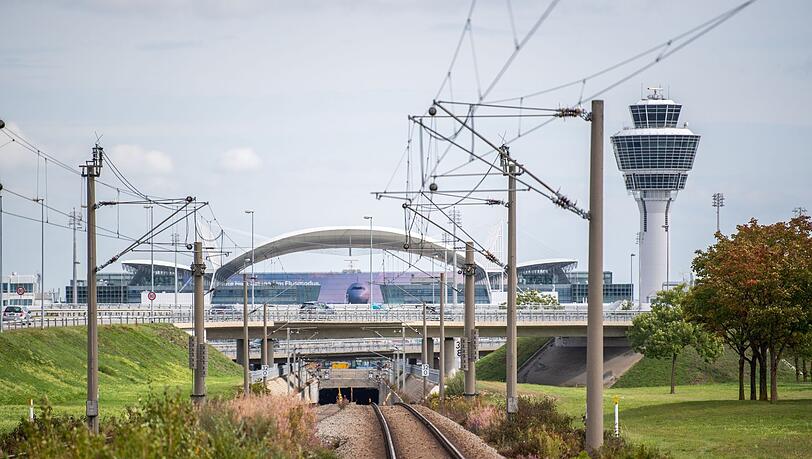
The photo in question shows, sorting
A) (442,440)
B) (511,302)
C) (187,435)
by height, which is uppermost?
(511,302)

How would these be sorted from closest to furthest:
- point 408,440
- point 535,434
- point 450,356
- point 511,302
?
point 535,434 < point 408,440 < point 511,302 < point 450,356

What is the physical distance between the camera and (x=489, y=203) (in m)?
42.6

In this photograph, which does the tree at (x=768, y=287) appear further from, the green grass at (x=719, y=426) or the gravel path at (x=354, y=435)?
the gravel path at (x=354, y=435)

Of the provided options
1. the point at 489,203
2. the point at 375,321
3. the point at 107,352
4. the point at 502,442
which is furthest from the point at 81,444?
the point at 375,321

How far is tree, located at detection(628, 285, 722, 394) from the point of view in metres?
82.6

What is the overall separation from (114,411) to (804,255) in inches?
1204

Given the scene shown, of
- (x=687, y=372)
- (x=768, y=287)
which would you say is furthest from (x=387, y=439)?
(x=687, y=372)

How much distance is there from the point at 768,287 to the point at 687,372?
53.4m

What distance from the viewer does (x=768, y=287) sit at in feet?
169

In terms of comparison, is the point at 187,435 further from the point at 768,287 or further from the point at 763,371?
the point at 763,371

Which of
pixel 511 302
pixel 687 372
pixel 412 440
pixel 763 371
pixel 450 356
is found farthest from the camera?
pixel 450 356

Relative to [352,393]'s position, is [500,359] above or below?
above

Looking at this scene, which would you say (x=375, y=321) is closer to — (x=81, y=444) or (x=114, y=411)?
(x=114, y=411)

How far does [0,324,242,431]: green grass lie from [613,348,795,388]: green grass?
33956 millimetres
